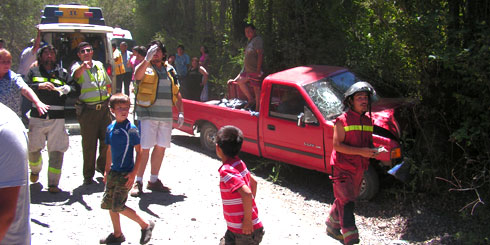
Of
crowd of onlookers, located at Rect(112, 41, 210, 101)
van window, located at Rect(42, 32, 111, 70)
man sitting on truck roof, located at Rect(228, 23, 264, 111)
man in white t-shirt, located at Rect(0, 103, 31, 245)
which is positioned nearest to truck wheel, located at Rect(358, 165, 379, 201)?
man sitting on truck roof, located at Rect(228, 23, 264, 111)

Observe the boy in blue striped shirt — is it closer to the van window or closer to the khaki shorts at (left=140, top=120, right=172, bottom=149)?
the khaki shorts at (left=140, top=120, right=172, bottom=149)

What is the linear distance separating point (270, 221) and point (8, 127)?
389 centimetres

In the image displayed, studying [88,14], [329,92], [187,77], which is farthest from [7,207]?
[88,14]

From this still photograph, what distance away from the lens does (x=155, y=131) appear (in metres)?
6.42

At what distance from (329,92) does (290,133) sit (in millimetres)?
821

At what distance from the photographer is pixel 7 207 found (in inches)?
95.0

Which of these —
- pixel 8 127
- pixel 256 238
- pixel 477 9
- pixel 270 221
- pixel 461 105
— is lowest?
pixel 270 221

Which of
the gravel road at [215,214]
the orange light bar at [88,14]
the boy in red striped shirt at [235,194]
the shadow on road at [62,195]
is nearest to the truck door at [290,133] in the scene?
the gravel road at [215,214]

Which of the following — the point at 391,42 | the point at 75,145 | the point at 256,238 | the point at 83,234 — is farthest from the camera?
the point at 75,145

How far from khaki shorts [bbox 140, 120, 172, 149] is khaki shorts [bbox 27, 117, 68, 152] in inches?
38.8

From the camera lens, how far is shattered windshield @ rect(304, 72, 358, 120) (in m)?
6.97

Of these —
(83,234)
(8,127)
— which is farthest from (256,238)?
(83,234)

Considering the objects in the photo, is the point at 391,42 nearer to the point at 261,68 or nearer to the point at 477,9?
the point at 477,9

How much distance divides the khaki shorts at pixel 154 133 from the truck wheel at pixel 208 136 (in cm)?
241
